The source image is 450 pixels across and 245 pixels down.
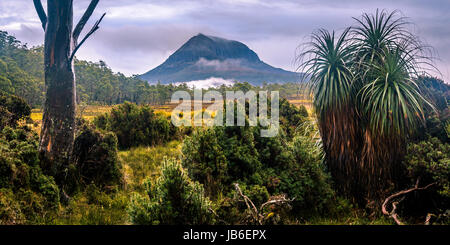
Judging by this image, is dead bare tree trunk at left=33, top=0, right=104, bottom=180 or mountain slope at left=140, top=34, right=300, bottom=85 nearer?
dead bare tree trunk at left=33, top=0, right=104, bottom=180

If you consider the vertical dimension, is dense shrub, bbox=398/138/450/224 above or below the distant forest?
below

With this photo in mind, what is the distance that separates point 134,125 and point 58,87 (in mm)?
6096

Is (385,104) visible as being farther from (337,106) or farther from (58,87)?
(58,87)

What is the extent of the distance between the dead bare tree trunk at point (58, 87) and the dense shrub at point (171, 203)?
2.98 metres

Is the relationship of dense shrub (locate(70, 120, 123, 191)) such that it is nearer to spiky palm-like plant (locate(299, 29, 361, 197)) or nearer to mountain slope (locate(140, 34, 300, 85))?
spiky palm-like plant (locate(299, 29, 361, 197))

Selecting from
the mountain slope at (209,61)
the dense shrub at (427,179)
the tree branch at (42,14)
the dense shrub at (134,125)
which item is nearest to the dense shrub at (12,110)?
the tree branch at (42,14)

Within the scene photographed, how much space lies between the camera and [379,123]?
5012mm

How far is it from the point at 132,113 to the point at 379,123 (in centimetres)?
913

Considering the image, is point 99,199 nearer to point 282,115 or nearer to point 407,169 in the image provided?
point 407,169

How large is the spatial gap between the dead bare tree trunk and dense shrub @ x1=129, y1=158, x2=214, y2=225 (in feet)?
9.76

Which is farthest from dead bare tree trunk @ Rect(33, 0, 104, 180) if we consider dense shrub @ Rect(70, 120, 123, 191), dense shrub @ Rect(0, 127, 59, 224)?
dense shrub @ Rect(0, 127, 59, 224)

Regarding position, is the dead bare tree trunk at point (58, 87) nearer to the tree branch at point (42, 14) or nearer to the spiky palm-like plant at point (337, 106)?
the tree branch at point (42, 14)

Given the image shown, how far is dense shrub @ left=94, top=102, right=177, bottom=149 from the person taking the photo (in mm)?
11008

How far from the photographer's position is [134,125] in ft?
36.5
